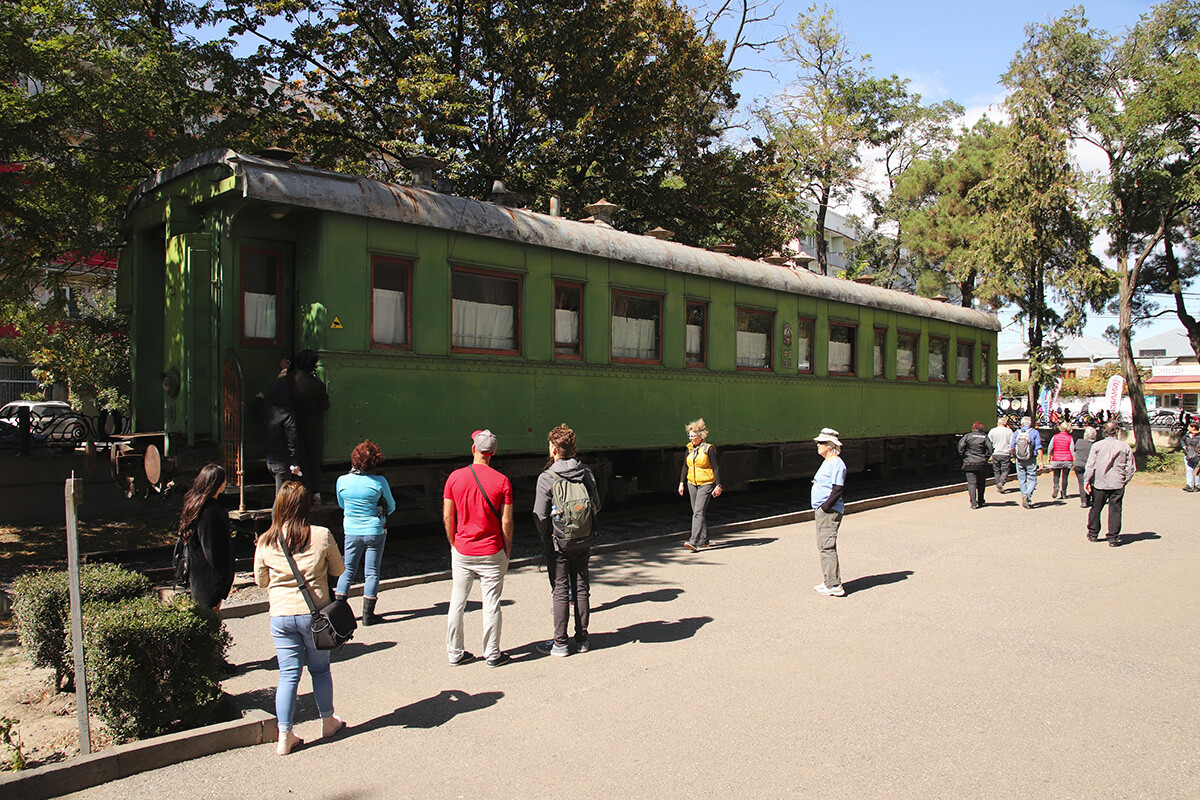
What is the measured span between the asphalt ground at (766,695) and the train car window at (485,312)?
2.50 meters

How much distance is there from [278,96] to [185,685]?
1359 cm

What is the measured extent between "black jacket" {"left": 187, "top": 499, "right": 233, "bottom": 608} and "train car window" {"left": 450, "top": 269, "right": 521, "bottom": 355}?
Answer: 4018 mm

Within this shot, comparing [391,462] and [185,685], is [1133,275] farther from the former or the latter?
[185,685]

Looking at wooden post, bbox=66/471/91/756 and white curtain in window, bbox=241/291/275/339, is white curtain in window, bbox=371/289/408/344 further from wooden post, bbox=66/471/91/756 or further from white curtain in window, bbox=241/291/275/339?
wooden post, bbox=66/471/91/756

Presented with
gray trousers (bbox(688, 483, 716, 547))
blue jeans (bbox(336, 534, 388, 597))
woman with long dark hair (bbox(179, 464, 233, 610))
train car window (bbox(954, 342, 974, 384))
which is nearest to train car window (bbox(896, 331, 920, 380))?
train car window (bbox(954, 342, 974, 384))

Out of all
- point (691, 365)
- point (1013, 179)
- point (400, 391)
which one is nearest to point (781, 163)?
point (1013, 179)

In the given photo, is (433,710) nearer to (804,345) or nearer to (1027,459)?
(804,345)

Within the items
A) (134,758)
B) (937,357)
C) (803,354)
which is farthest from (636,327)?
(937,357)

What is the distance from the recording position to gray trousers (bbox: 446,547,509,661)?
226 inches

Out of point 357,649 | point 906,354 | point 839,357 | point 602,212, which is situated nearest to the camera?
point 357,649

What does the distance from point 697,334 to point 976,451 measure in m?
5.05

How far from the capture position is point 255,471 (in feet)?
26.9

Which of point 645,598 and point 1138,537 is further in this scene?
point 1138,537

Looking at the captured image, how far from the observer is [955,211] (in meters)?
30.7
